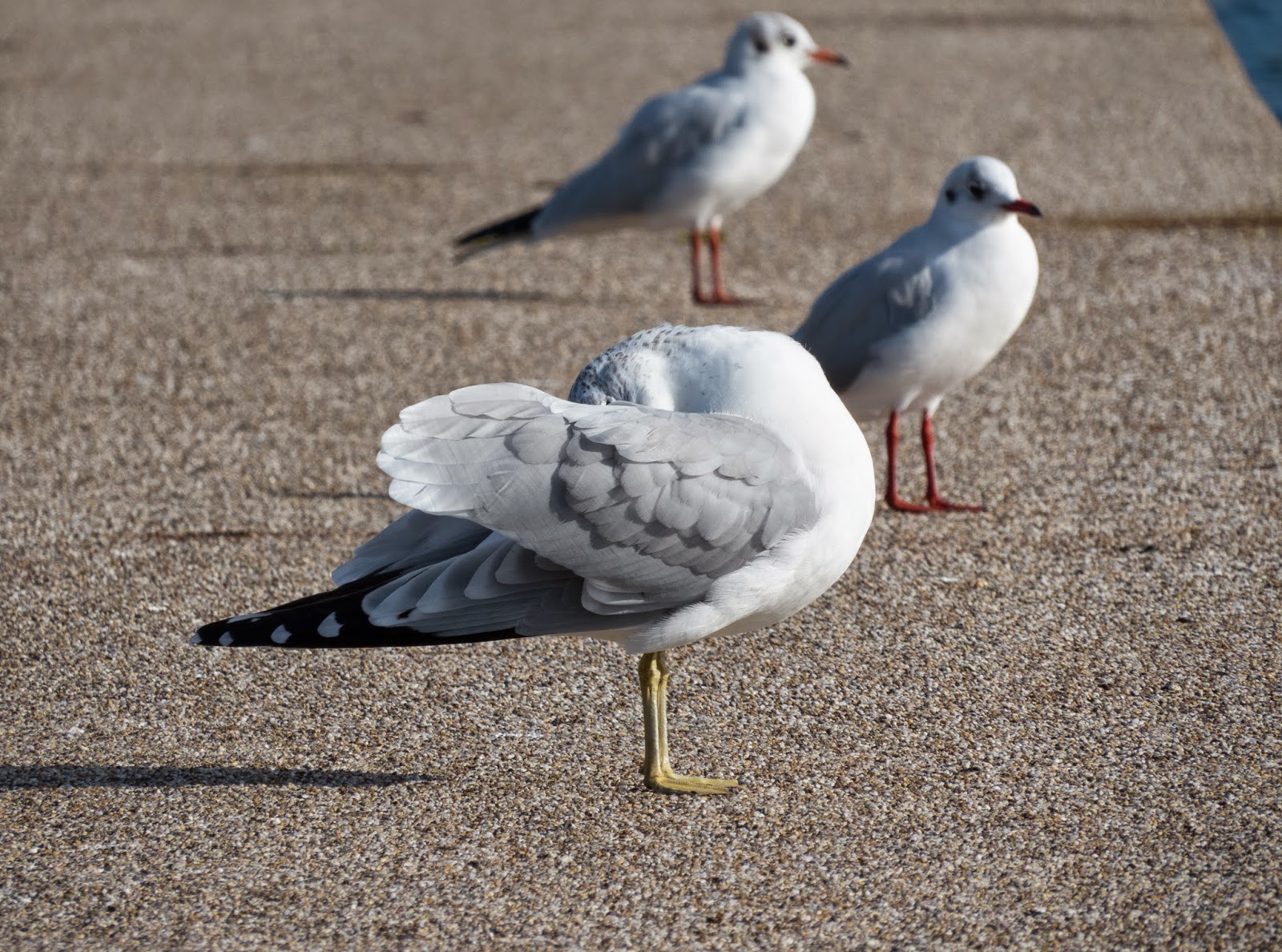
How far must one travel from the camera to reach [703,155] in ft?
21.1

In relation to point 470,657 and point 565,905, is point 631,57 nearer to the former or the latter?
point 470,657

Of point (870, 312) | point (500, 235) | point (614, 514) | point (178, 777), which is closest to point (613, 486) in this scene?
point (614, 514)

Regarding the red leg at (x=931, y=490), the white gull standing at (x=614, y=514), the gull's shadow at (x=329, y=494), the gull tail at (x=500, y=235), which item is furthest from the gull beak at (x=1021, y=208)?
the gull tail at (x=500, y=235)

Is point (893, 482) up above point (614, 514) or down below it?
below

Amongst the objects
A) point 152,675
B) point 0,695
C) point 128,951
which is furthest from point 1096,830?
point 0,695

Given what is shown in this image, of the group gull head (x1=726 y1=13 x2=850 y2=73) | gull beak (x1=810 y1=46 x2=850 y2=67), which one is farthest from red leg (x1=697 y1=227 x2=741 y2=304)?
gull beak (x1=810 y1=46 x2=850 y2=67)

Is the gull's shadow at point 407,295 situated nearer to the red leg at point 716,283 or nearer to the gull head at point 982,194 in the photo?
the red leg at point 716,283

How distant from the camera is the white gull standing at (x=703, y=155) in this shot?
6.46 m

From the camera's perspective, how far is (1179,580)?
13.6 ft

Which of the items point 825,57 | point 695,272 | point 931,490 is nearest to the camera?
point 931,490

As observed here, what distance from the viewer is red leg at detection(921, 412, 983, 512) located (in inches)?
184

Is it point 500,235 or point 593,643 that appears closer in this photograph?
point 593,643

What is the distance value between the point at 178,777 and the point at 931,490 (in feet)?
7.75

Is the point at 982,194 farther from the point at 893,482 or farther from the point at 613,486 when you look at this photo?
the point at 613,486
